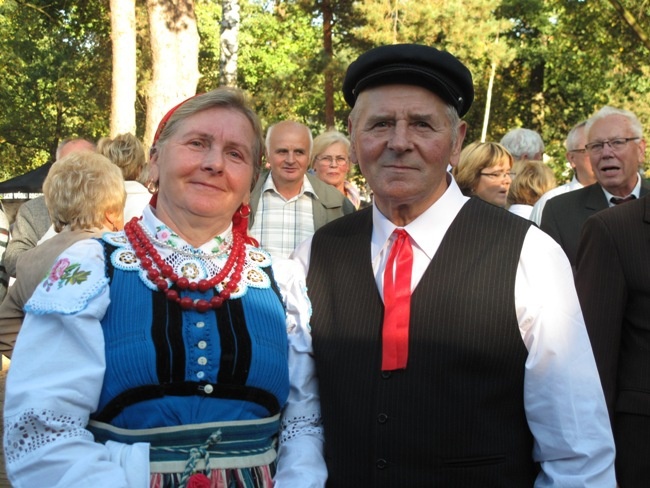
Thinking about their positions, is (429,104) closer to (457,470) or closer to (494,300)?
(494,300)

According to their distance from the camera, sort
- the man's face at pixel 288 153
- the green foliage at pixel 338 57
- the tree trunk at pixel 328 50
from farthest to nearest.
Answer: the tree trunk at pixel 328 50 < the green foliage at pixel 338 57 < the man's face at pixel 288 153

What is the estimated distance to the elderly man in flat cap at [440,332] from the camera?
2.27 meters

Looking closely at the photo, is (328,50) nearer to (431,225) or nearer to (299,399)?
(431,225)

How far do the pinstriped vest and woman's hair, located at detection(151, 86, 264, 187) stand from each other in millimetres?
564

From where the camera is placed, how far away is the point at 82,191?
4.04 metres

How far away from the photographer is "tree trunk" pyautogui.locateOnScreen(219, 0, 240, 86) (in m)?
11.5

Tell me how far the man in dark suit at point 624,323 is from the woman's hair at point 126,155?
11.6 feet

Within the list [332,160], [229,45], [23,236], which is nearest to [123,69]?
[229,45]

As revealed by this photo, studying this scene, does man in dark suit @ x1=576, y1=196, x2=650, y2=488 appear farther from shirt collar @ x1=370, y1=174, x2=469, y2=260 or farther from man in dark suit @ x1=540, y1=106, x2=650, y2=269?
man in dark suit @ x1=540, y1=106, x2=650, y2=269

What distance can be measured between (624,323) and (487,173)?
2511 mm

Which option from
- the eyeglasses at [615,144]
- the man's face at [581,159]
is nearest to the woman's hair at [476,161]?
the eyeglasses at [615,144]

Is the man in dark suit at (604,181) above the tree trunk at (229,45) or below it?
below

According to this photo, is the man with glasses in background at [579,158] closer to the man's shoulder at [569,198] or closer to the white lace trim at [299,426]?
the man's shoulder at [569,198]

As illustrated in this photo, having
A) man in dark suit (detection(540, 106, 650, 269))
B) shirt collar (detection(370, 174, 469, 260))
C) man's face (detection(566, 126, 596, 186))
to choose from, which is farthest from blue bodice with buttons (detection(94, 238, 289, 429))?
man's face (detection(566, 126, 596, 186))
